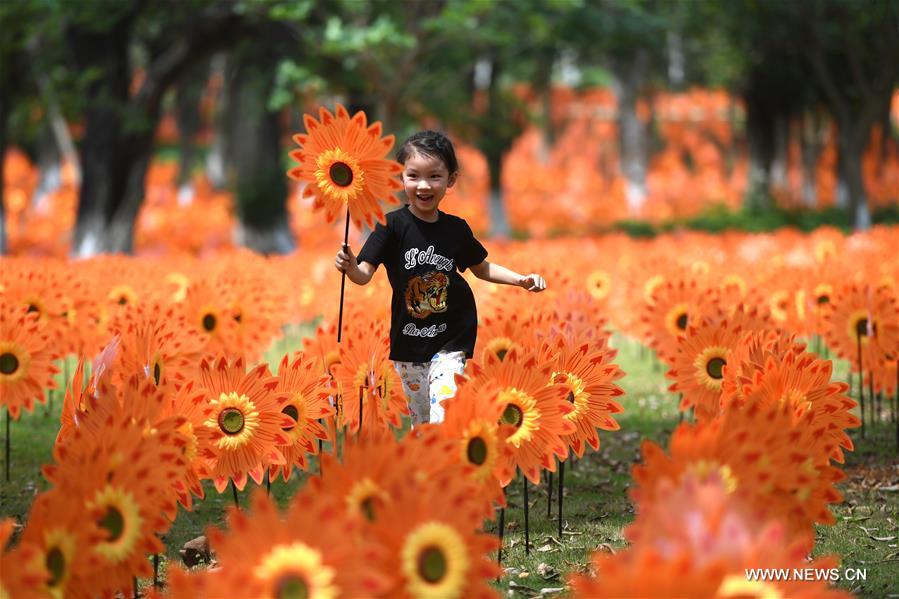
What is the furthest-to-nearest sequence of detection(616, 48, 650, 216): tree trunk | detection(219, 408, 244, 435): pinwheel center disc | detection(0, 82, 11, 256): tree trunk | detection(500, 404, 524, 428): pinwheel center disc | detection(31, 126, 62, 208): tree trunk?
detection(31, 126, 62, 208): tree trunk
detection(616, 48, 650, 216): tree trunk
detection(0, 82, 11, 256): tree trunk
detection(219, 408, 244, 435): pinwheel center disc
detection(500, 404, 524, 428): pinwheel center disc

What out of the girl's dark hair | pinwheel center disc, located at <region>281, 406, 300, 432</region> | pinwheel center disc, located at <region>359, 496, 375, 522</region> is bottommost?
pinwheel center disc, located at <region>359, 496, 375, 522</region>

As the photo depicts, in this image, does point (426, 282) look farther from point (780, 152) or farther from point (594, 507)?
point (780, 152)

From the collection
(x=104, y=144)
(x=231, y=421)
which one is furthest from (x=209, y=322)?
(x=104, y=144)

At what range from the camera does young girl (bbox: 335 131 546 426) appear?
207 inches

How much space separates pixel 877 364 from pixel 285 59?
15.9m

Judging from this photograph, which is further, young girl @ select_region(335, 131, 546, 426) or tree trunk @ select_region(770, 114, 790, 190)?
tree trunk @ select_region(770, 114, 790, 190)

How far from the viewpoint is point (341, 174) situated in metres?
4.96

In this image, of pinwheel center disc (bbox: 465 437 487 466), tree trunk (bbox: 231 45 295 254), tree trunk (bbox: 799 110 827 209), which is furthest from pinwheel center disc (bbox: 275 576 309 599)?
tree trunk (bbox: 799 110 827 209)

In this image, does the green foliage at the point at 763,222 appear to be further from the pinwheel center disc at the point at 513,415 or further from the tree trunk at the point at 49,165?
the pinwheel center disc at the point at 513,415

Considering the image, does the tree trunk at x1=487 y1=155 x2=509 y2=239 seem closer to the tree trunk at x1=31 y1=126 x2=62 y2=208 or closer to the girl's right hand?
the tree trunk at x1=31 y1=126 x2=62 y2=208

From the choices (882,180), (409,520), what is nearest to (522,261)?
(409,520)

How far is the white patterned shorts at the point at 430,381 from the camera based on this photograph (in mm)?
5227

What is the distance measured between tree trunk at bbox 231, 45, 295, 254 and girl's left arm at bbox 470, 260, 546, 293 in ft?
64.0

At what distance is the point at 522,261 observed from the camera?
34.7ft
